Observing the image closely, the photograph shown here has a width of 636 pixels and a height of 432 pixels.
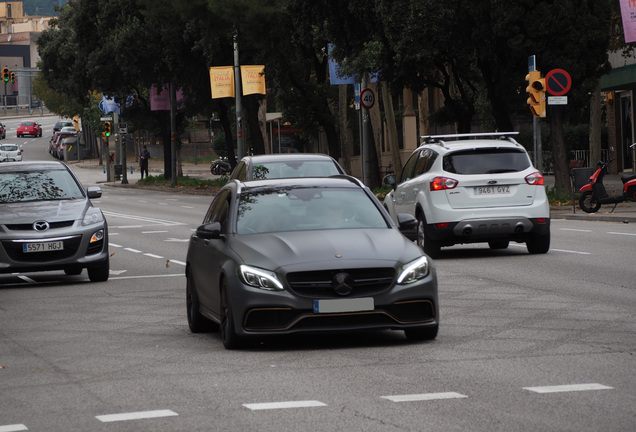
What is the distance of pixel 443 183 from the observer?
61.8ft

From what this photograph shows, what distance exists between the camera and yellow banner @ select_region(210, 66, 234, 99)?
50.5 meters

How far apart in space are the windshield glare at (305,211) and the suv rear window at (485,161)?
24.4ft

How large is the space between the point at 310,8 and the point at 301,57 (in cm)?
961

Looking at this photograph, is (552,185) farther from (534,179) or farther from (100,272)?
(100,272)

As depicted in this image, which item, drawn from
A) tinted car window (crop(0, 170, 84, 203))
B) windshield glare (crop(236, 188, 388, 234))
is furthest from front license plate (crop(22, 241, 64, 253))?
windshield glare (crop(236, 188, 388, 234))

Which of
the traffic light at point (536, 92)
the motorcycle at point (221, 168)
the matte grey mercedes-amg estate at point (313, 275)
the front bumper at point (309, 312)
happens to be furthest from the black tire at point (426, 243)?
the motorcycle at point (221, 168)

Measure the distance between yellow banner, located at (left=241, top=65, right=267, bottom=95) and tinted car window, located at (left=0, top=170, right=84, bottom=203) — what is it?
1197 inches

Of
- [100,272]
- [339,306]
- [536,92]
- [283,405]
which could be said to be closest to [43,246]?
[100,272]

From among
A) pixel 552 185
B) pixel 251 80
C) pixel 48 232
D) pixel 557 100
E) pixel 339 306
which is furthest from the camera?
pixel 251 80

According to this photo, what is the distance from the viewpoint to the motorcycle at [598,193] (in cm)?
2705

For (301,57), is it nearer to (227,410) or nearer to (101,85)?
(101,85)

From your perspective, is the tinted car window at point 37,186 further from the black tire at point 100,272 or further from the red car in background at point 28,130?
the red car in background at point 28,130

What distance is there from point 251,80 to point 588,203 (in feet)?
74.9

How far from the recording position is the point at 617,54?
48500 millimetres
